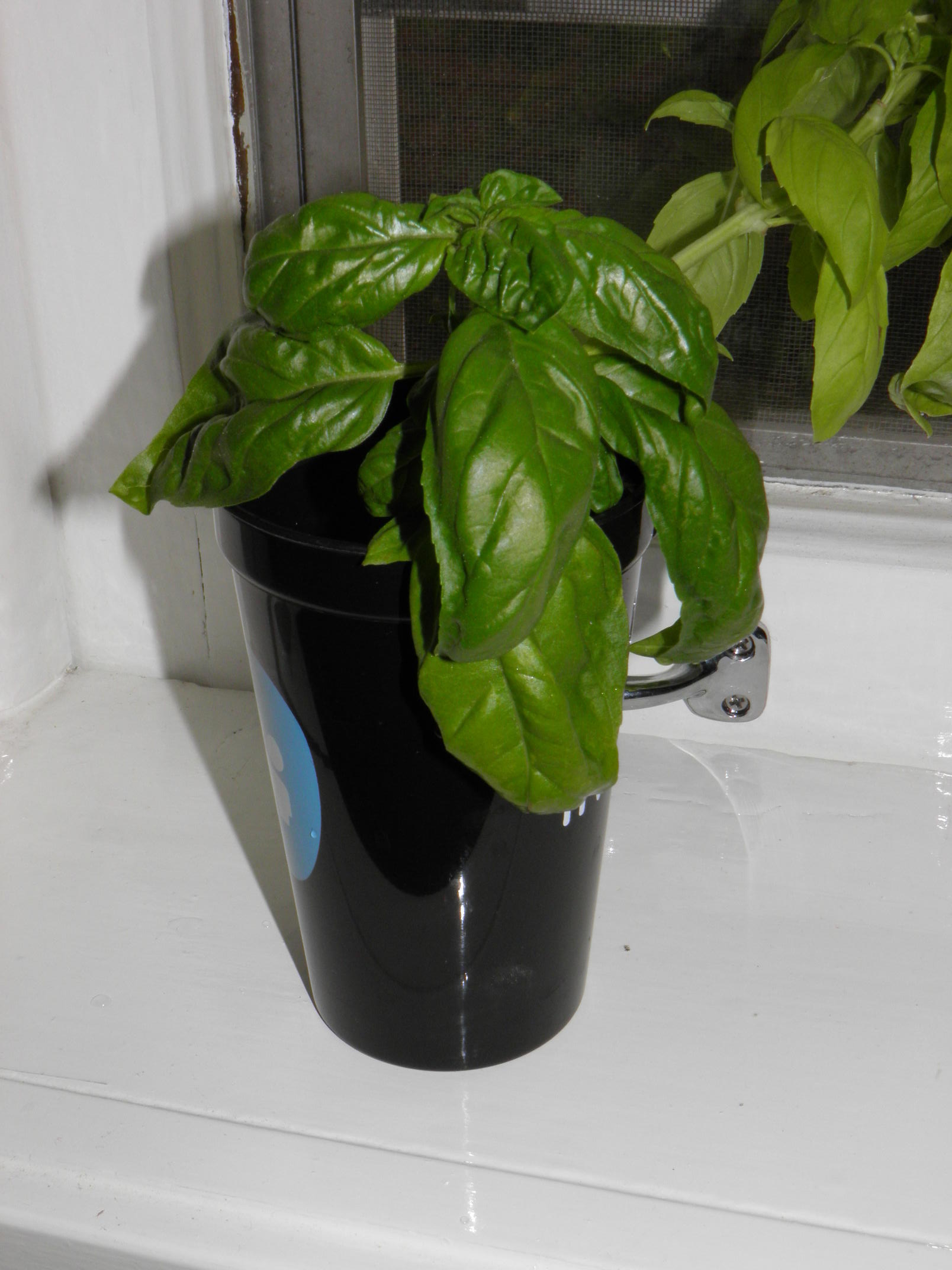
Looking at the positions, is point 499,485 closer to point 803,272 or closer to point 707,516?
point 707,516

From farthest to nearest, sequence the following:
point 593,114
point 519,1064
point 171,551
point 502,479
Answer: point 171,551 → point 593,114 → point 519,1064 → point 502,479

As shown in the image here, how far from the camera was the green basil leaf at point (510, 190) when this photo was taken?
1.36 feet

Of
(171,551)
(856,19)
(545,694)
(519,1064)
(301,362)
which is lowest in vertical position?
(519,1064)

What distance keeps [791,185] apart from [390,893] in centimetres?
33

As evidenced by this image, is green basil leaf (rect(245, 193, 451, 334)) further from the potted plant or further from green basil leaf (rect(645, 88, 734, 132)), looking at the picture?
green basil leaf (rect(645, 88, 734, 132))

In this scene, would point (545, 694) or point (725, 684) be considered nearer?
point (545, 694)

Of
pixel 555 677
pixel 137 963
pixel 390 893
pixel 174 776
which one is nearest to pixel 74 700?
pixel 174 776

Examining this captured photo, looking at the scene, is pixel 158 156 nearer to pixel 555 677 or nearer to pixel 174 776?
pixel 174 776

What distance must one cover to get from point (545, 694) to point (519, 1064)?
25 cm

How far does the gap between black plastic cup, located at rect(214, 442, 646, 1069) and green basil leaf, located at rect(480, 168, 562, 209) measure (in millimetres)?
117

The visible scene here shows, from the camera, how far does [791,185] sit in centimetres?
40

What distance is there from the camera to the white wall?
0.72 meters

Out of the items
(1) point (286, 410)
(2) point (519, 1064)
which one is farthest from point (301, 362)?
(2) point (519, 1064)

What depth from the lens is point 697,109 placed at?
1.71 ft
